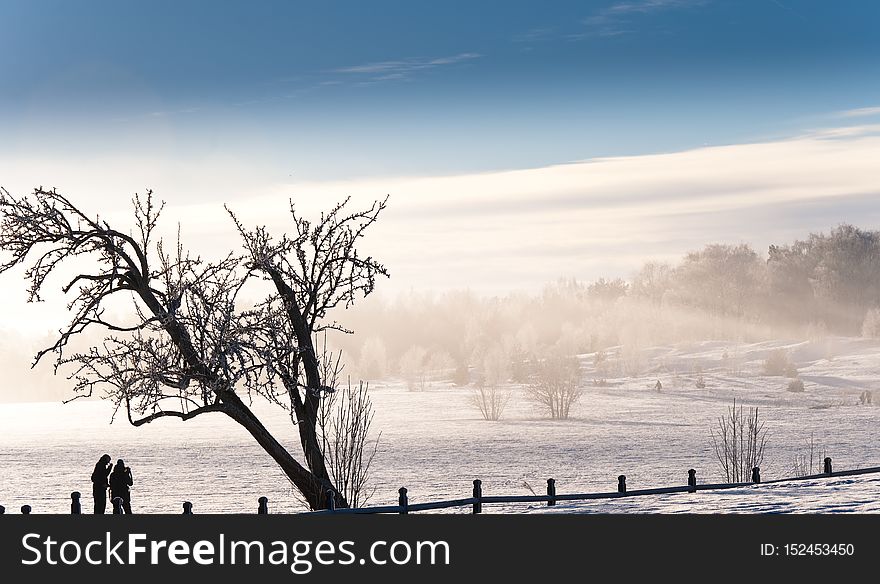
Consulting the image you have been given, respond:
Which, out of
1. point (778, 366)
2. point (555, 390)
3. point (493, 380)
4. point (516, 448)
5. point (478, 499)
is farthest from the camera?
point (778, 366)

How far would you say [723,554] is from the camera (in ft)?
50.3

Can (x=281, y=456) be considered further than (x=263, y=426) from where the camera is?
Yes

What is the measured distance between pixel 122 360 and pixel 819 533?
14.1 metres

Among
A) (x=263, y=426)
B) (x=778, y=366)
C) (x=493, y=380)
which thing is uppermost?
(x=263, y=426)

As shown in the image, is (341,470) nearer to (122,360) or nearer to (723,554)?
(122,360)

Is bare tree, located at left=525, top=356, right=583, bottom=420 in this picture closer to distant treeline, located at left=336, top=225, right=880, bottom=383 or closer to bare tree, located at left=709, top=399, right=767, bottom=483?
bare tree, located at left=709, top=399, right=767, bottom=483

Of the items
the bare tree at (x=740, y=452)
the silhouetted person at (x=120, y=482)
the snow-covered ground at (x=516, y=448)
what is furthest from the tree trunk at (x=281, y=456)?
the bare tree at (x=740, y=452)

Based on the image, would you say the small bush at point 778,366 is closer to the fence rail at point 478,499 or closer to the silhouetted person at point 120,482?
the fence rail at point 478,499

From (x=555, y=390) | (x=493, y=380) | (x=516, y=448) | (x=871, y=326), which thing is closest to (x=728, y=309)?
(x=871, y=326)

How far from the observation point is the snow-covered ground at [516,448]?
3591 centimetres

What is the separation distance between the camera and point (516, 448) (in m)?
63.4

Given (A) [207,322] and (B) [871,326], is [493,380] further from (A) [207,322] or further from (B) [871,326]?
(A) [207,322]

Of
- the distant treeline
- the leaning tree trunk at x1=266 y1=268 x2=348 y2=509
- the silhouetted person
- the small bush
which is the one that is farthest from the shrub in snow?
the silhouetted person

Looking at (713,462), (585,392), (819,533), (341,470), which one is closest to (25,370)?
(585,392)
